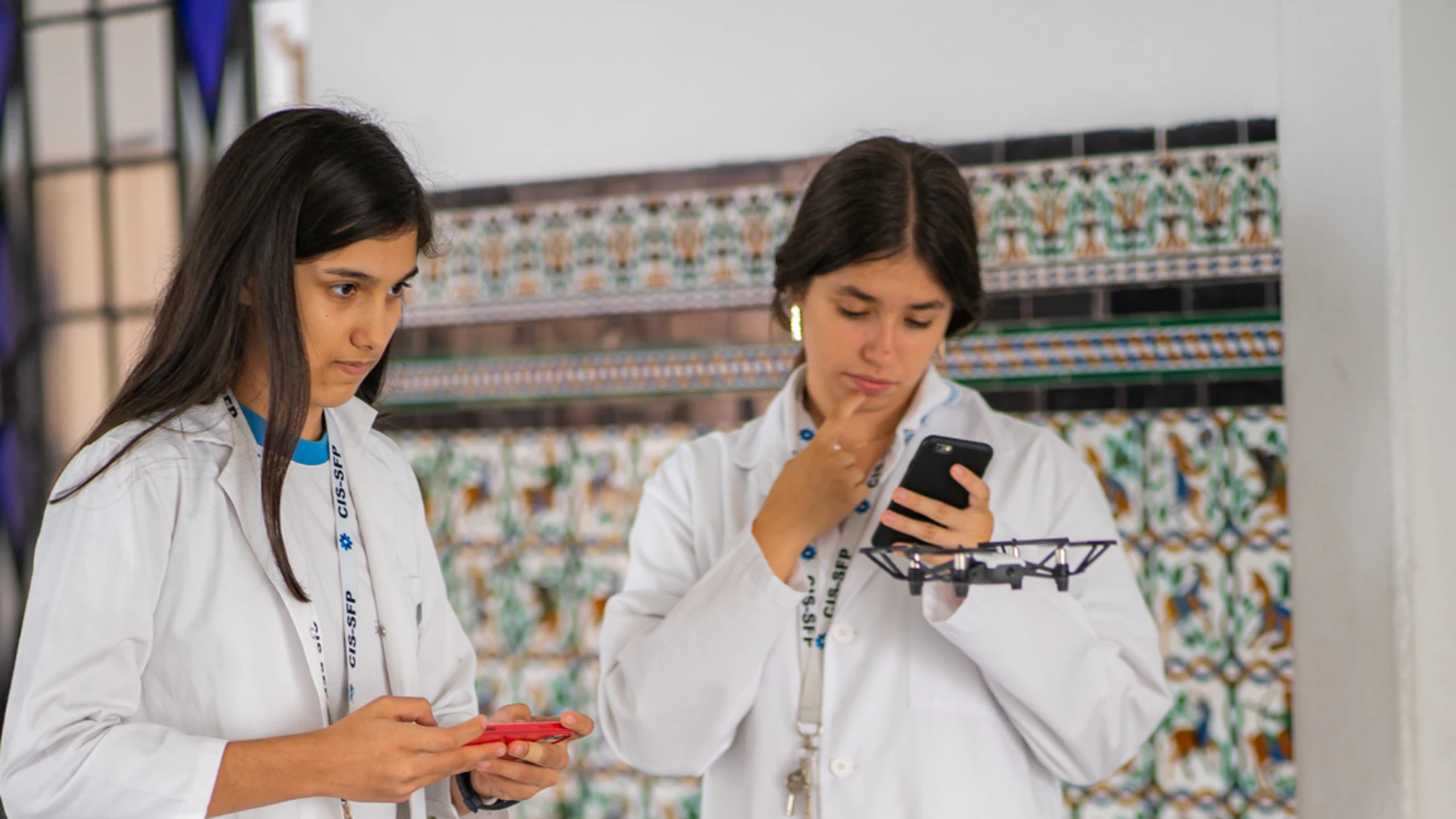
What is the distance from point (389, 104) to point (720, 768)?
196 cm

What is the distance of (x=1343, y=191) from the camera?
7.59 feet

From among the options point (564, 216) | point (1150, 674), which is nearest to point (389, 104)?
point (564, 216)

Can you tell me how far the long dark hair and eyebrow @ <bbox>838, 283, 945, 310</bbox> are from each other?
732 millimetres

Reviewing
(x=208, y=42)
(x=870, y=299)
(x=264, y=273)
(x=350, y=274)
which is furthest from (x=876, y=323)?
(x=208, y=42)

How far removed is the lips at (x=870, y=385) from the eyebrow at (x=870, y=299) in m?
0.12

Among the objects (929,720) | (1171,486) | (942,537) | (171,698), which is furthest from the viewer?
(1171,486)

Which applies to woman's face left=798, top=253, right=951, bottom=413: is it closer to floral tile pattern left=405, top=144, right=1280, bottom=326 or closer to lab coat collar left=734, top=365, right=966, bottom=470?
lab coat collar left=734, top=365, right=966, bottom=470

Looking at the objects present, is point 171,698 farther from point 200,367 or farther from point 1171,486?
point 1171,486

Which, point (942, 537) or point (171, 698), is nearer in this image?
point (171, 698)

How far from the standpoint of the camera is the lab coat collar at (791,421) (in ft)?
7.04

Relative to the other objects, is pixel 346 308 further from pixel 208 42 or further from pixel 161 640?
pixel 208 42

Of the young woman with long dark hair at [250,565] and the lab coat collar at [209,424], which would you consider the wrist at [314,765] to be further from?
the lab coat collar at [209,424]

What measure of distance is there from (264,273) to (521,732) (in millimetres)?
667

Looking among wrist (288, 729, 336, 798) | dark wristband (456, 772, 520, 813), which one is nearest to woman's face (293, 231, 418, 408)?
wrist (288, 729, 336, 798)
